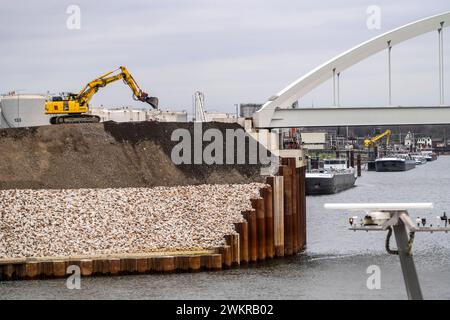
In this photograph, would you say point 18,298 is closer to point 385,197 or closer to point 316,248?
point 316,248

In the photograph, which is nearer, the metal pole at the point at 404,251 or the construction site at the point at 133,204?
the metal pole at the point at 404,251

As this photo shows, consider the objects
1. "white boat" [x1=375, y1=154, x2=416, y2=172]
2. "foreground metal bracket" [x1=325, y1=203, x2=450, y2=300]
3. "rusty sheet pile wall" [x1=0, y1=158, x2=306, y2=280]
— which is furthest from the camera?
"white boat" [x1=375, y1=154, x2=416, y2=172]

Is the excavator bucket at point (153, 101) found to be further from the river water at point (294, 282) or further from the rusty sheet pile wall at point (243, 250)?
the river water at point (294, 282)

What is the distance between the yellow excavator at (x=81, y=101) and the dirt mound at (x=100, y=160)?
4.87 metres

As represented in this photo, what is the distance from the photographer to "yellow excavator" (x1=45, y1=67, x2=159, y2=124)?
45.5 meters

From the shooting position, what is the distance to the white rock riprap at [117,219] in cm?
3431

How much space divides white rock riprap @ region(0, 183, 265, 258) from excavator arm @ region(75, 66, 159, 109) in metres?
9.11

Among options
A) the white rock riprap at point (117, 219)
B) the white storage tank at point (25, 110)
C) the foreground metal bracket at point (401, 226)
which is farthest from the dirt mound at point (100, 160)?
the foreground metal bracket at point (401, 226)

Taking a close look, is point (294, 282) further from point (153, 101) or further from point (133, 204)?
point (153, 101)

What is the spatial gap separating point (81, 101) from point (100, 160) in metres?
7.00

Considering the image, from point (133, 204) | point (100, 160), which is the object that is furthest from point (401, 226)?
point (100, 160)

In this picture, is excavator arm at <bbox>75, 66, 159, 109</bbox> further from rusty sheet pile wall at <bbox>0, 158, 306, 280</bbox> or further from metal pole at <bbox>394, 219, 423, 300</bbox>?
metal pole at <bbox>394, 219, 423, 300</bbox>

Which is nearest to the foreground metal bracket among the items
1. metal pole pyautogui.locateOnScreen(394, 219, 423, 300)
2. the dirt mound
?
metal pole pyautogui.locateOnScreen(394, 219, 423, 300)
